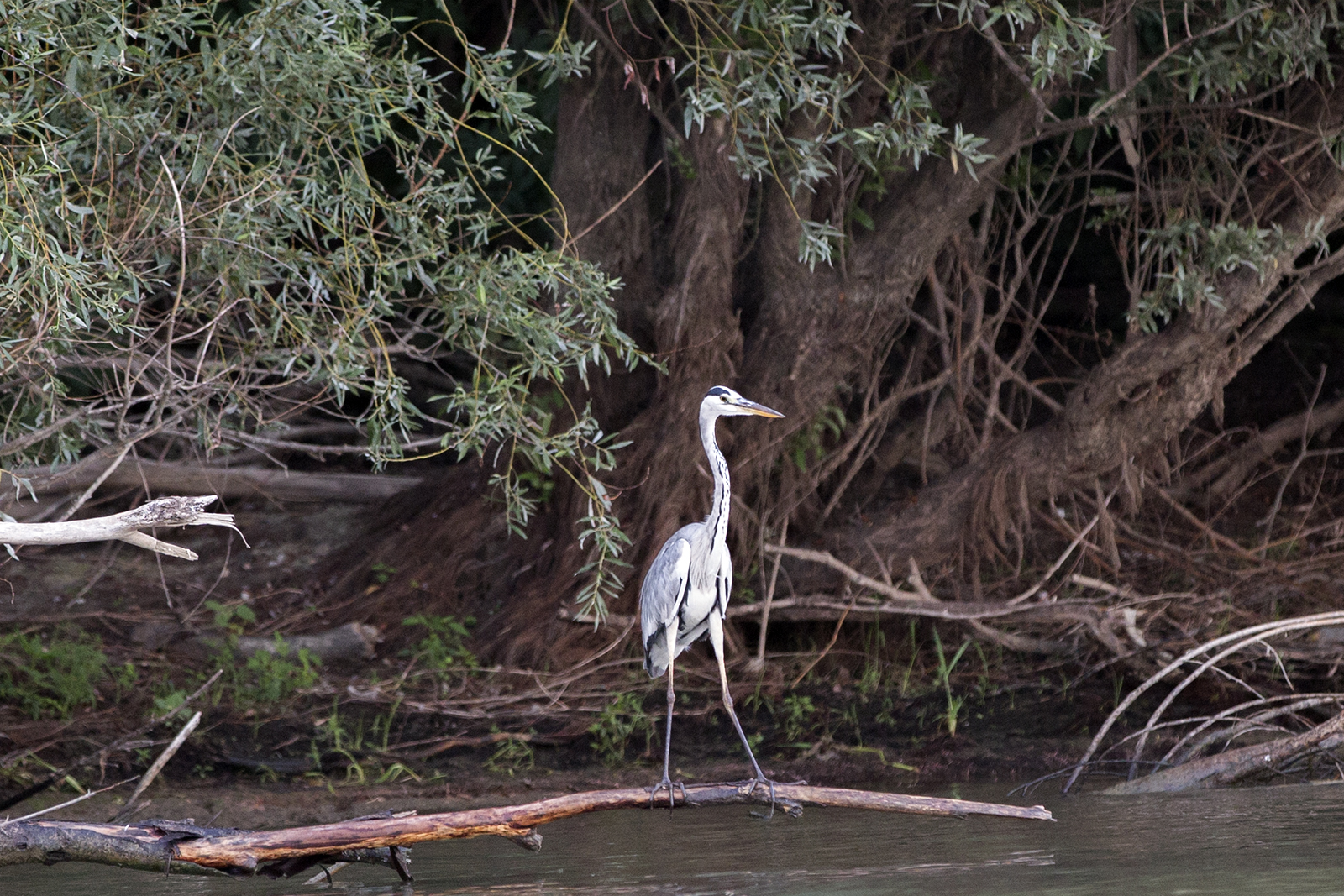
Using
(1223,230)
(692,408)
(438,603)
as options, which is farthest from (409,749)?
(1223,230)

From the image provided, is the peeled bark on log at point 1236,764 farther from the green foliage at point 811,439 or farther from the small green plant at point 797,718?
the green foliage at point 811,439

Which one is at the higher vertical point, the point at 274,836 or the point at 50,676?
the point at 274,836

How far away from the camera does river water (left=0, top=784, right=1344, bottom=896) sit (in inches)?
160

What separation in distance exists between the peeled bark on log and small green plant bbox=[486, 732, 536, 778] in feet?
8.46

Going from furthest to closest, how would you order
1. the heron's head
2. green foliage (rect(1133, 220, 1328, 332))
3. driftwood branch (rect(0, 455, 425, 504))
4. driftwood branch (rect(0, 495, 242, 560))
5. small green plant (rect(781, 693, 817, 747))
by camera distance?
driftwood branch (rect(0, 455, 425, 504)) < small green plant (rect(781, 693, 817, 747)) < green foliage (rect(1133, 220, 1328, 332)) < the heron's head < driftwood branch (rect(0, 495, 242, 560))

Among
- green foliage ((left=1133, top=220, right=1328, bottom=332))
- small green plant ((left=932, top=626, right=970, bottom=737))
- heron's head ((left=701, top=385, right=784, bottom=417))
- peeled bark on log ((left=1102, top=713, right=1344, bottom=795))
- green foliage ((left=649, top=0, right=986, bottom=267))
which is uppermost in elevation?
green foliage ((left=649, top=0, right=986, bottom=267))

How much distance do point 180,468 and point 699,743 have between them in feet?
11.5

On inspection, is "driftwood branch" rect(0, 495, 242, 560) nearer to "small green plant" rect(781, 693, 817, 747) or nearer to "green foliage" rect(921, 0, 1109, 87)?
"green foliage" rect(921, 0, 1109, 87)

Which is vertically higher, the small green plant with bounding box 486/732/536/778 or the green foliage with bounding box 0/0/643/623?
the green foliage with bounding box 0/0/643/623

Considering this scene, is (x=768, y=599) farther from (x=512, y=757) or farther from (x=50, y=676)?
(x=50, y=676)

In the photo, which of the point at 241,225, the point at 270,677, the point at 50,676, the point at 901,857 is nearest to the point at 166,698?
the point at 270,677

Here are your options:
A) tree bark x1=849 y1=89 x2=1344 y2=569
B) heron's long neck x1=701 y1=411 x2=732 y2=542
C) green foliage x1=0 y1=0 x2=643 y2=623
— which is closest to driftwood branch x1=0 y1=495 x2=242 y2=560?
green foliage x1=0 y1=0 x2=643 y2=623

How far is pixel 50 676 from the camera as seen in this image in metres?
6.79

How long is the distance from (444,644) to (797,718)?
6.25ft
